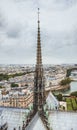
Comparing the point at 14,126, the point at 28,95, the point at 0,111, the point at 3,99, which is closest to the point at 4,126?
the point at 14,126

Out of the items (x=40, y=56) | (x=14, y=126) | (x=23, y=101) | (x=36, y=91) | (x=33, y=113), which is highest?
(x=40, y=56)

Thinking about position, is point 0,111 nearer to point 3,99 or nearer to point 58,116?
point 58,116

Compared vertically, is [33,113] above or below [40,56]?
below


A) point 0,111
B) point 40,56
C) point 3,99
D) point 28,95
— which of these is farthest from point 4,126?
point 28,95

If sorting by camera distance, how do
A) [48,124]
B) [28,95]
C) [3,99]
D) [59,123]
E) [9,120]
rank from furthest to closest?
1. [28,95]
2. [3,99]
3. [9,120]
4. [59,123]
5. [48,124]

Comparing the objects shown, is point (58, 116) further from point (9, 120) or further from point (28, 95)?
point (28, 95)

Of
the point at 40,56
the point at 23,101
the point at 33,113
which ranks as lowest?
the point at 23,101

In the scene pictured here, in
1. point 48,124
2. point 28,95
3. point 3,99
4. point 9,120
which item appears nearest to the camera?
point 48,124

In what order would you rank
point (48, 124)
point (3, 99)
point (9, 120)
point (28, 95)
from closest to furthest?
1. point (48, 124)
2. point (9, 120)
3. point (3, 99)
4. point (28, 95)

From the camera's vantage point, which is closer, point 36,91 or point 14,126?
point 36,91
